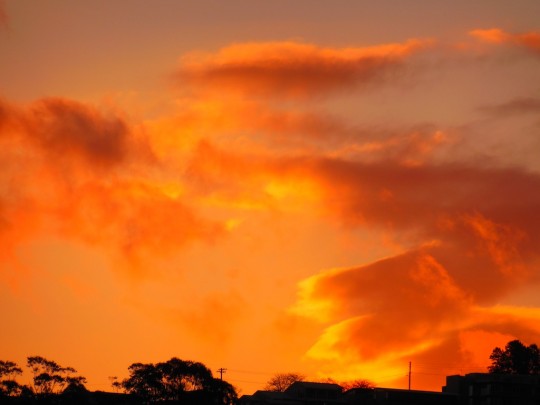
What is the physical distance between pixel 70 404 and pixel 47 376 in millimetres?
5880

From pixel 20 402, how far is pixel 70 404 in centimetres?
987

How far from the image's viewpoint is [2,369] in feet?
655

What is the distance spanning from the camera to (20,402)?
19262 centimetres

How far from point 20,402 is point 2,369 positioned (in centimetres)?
935

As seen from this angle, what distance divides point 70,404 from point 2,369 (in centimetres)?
1240

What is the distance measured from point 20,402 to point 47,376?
26.6 feet

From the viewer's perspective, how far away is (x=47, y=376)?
19950 cm

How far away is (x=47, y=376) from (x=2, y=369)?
743 centimetres
